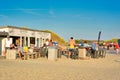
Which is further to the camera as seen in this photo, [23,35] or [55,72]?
[23,35]

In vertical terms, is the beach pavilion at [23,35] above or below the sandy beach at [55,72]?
above

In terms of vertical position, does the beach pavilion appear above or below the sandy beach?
above

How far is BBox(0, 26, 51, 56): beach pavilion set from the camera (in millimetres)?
21234

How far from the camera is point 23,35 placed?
2431 cm

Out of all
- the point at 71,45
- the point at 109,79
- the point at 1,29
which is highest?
the point at 1,29

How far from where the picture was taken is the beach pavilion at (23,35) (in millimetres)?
21234

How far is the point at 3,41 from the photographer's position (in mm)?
21266

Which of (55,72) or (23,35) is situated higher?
(23,35)

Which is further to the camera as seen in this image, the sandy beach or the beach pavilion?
the beach pavilion

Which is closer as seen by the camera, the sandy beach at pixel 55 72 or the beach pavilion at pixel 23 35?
the sandy beach at pixel 55 72

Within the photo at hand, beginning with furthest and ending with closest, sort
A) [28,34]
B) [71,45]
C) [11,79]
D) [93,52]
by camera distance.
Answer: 1. [28,34]
2. [93,52]
3. [71,45]
4. [11,79]

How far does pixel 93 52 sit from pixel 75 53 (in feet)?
7.49

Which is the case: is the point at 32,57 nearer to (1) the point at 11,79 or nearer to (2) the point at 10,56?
(2) the point at 10,56

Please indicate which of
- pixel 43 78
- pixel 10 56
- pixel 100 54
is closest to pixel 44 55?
pixel 10 56
